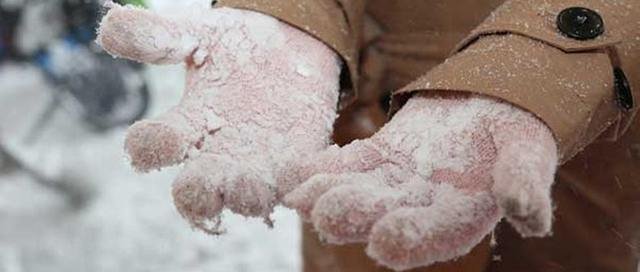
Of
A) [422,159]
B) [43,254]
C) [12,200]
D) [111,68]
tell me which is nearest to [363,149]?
[422,159]

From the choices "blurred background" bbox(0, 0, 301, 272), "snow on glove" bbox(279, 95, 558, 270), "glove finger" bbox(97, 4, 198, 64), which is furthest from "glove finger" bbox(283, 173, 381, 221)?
"blurred background" bbox(0, 0, 301, 272)

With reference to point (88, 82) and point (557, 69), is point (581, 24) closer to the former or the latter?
point (557, 69)

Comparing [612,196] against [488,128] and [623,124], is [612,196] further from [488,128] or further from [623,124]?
[488,128]

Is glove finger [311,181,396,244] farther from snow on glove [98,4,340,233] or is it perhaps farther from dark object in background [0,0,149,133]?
dark object in background [0,0,149,133]

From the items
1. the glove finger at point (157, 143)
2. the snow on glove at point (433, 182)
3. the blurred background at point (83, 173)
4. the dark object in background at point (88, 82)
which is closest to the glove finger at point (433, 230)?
the snow on glove at point (433, 182)

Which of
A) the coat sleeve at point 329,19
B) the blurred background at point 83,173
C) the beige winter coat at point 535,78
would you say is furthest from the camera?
the blurred background at point 83,173

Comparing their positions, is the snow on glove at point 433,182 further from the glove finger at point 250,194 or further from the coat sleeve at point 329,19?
the coat sleeve at point 329,19
